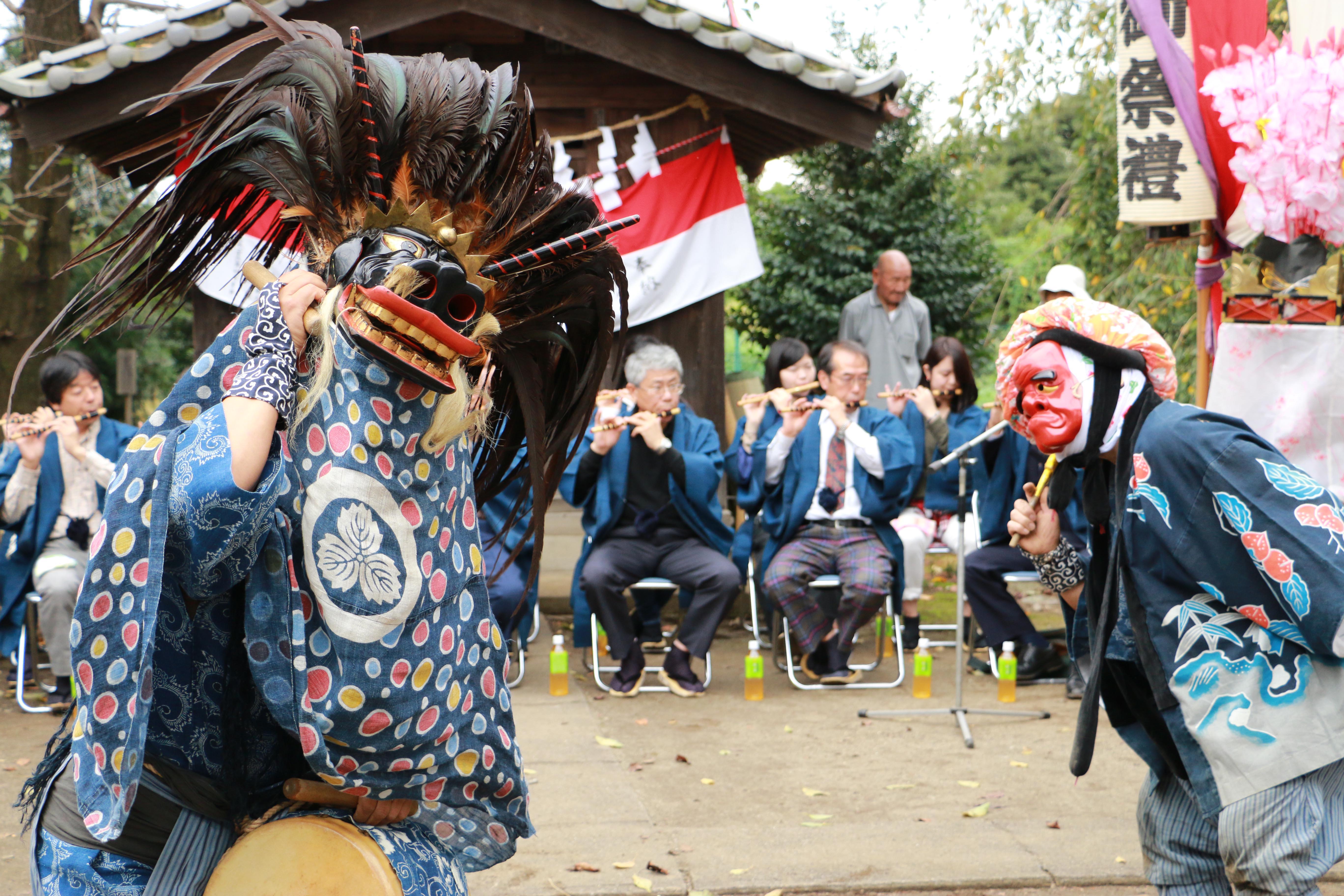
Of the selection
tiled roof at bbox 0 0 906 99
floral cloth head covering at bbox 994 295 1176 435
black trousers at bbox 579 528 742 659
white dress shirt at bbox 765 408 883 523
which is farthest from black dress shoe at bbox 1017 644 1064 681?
floral cloth head covering at bbox 994 295 1176 435

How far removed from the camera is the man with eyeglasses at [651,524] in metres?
6.31

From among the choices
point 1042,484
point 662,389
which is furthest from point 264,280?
point 662,389

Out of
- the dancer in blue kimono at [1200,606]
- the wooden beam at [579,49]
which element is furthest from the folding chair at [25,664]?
the dancer in blue kimono at [1200,606]

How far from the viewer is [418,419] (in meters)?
1.94

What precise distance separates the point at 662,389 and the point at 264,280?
4.53 m

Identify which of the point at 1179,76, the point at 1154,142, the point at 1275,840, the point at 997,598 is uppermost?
the point at 1179,76

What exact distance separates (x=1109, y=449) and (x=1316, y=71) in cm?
232

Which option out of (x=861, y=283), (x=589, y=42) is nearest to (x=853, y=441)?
(x=589, y=42)

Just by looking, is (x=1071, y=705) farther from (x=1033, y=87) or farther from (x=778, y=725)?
(x=1033, y=87)

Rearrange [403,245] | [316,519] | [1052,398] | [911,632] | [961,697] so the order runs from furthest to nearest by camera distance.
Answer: [911,632] < [961,697] < [1052,398] < [403,245] < [316,519]

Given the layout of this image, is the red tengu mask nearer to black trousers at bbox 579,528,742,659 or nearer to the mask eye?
the mask eye

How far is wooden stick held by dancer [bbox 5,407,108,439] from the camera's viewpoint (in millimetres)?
5934

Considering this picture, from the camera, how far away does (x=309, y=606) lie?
73.0 inches

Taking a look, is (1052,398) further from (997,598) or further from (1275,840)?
(997,598)
